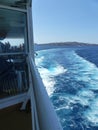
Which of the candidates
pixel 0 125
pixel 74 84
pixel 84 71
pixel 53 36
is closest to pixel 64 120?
pixel 74 84

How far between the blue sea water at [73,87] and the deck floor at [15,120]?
11.7 feet

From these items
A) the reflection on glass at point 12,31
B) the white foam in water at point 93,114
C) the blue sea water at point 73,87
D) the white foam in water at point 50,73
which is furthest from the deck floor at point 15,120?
the white foam in water at point 50,73

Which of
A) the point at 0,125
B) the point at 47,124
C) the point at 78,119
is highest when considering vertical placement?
the point at 47,124

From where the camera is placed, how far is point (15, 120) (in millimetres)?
2229

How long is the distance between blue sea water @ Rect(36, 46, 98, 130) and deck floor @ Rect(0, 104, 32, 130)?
141 inches

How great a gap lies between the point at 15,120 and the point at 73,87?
6.49 m

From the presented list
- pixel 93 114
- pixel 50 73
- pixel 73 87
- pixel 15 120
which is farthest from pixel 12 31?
pixel 50 73

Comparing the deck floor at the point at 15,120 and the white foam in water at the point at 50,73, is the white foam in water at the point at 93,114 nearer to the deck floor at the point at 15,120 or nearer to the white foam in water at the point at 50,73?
the white foam in water at the point at 50,73

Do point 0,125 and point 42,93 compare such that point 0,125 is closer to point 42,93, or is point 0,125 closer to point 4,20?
point 4,20

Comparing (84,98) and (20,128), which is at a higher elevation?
(20,128)

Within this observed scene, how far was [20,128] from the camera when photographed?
2.04m

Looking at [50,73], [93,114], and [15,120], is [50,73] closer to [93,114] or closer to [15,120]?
[93,114]

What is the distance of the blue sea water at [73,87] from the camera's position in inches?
245

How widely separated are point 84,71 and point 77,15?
8.66 meters
